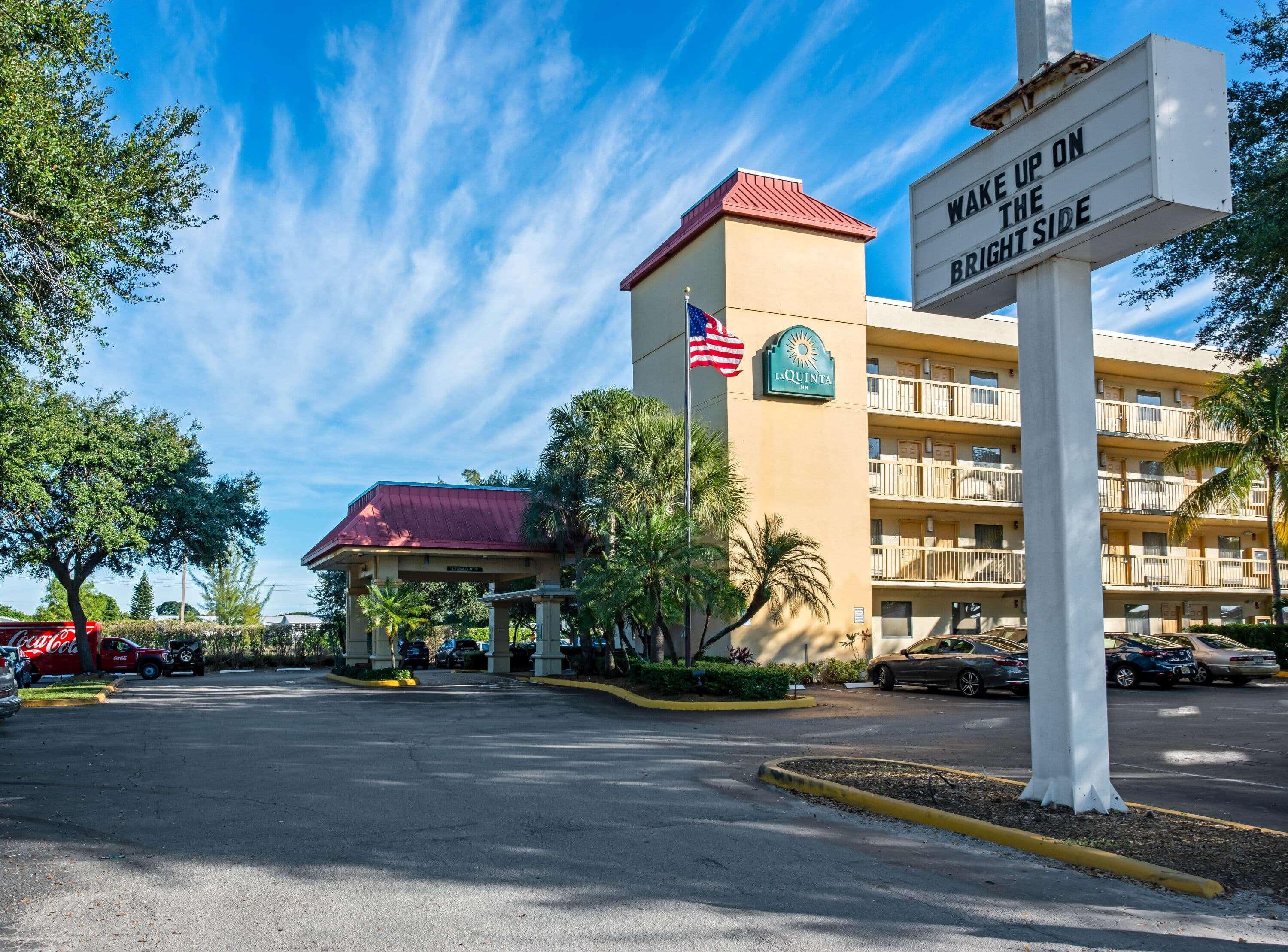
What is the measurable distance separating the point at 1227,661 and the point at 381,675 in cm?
2390

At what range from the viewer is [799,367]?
2758 cm

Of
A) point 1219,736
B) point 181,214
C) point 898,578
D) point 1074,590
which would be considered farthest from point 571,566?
point 1074,590

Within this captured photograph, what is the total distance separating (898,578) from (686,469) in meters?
9.61

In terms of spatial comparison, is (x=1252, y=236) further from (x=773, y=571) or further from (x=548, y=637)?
(x=548, y=637)

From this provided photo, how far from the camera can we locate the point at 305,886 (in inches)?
258

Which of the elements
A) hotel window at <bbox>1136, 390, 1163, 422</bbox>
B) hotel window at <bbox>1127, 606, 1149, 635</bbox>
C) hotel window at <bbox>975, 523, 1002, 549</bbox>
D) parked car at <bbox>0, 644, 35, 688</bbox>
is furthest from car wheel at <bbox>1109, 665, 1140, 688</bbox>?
Answer: parked car at <bbox>0, 644, 35, 688</bbox>

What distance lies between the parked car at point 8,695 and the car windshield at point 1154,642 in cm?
2583

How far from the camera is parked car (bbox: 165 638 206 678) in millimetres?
40531

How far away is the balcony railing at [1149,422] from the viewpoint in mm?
32844

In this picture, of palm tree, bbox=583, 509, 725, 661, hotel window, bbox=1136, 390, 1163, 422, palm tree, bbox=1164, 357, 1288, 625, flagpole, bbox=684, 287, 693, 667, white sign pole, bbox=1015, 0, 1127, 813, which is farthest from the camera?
hotel window, bbox=1136, 390, 1163, 422

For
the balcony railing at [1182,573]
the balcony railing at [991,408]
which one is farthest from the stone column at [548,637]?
the balcony railing at [1182,573]

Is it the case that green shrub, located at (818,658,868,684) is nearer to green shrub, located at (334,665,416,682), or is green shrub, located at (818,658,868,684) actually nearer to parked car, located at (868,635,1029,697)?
parked car, located at (868,635,1029,697)

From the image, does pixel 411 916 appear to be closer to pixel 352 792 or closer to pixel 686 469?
pixel 352 792

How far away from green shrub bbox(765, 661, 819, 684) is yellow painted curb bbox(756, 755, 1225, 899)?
1546 centimetres
